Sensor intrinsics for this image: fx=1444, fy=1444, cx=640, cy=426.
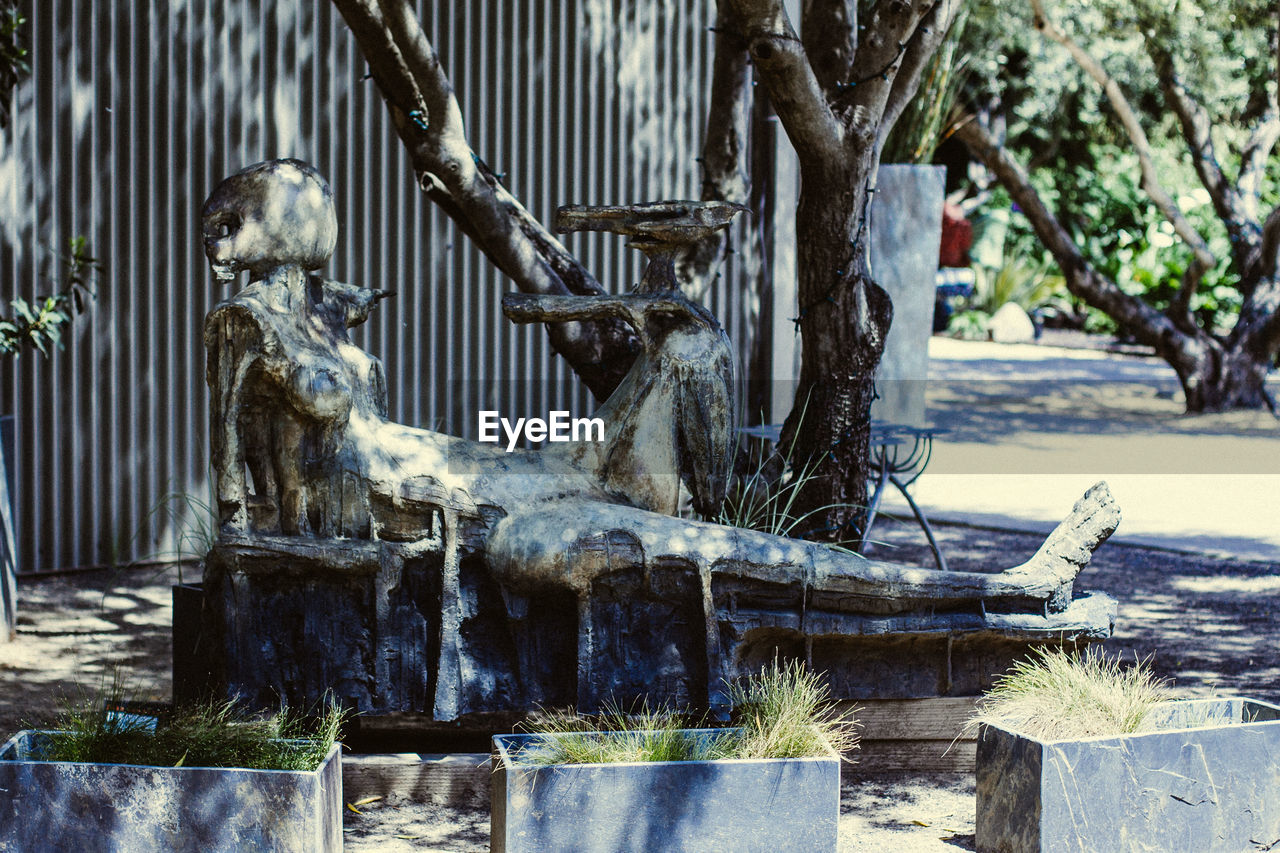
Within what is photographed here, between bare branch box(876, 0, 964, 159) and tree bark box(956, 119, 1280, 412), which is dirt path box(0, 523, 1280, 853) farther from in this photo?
tree bark box(956, 119, 1280, 412)

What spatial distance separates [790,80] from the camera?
4.93 meters

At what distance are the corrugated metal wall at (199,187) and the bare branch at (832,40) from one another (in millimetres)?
2388

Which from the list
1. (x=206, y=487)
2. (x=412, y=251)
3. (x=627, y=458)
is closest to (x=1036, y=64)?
(x=412, y=251)

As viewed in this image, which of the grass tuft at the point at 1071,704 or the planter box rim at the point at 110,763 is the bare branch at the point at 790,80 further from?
the planter box rim at the point at 110,763

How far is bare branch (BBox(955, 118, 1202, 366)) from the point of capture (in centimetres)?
1336

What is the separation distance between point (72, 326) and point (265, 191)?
3564 millimetres

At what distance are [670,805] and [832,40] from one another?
370 centimetres

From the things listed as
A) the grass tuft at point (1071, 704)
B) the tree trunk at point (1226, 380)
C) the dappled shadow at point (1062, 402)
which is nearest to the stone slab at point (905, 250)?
the dappled shadow at point (1062, 402)

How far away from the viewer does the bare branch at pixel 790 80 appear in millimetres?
4820

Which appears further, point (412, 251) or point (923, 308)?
point (923, 308)

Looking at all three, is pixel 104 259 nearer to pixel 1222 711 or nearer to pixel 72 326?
pixel 72 326

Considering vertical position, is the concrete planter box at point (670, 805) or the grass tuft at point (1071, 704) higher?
the grass tuft at point (1071, 704)

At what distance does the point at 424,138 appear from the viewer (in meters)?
5.08

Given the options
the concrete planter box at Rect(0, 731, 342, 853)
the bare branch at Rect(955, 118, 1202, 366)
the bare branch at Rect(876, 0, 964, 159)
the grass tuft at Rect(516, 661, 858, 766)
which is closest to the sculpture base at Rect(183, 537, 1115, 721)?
the grass tuft at Rect(516, 661, 858, 766)
